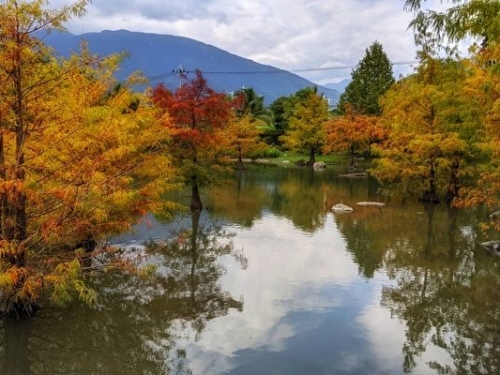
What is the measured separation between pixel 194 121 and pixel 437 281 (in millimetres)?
12526

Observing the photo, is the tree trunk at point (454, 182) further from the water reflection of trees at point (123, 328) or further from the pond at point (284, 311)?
the water reflection of trees at point (123, 328)

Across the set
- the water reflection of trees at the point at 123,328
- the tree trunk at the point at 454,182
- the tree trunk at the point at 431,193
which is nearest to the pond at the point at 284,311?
the water reflection of trees at the point at 123,328

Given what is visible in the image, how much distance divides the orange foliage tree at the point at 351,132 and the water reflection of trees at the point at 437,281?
23.4m

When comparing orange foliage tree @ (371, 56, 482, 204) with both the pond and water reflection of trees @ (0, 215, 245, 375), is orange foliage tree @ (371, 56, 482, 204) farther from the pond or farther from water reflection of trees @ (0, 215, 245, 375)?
water reflection of trees @ (0, 215, 245, 375)

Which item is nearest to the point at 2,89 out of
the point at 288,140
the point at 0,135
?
the point at 0,135

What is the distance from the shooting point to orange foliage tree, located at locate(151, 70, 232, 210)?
20.8 metres

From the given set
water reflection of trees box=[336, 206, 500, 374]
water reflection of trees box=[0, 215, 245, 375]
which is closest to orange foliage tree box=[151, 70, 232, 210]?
water reflection of trees box=[336, 206, 500, 374]

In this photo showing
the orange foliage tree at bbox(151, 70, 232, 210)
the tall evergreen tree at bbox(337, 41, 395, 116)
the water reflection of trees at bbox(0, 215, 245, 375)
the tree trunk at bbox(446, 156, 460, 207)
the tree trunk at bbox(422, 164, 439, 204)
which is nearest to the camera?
the water reflection of trees at bbox(0, 215, 245, 375)

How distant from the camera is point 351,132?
4544 cm

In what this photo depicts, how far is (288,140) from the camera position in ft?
169

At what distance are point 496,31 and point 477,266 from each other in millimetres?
10379

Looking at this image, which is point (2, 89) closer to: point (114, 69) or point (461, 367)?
point (114, 69)

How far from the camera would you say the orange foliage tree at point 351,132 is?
148ft

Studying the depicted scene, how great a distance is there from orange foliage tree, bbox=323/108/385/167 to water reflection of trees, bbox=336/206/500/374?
2337 centimetres
